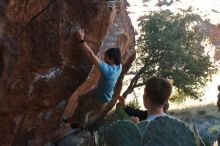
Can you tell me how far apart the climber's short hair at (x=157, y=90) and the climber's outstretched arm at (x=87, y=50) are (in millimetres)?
3169

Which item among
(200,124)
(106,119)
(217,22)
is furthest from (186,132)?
(217,22)

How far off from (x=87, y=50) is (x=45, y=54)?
1061 millimetres

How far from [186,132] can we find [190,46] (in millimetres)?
16172

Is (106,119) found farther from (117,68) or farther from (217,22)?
(217,22)

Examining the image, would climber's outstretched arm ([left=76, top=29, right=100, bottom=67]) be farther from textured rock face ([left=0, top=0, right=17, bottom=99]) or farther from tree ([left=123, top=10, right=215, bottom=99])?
tree ([left=123, top=10, right=215, bottom=99])

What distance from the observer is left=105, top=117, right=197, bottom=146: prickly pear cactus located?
324 cm

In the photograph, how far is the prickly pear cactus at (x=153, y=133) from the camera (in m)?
3.24

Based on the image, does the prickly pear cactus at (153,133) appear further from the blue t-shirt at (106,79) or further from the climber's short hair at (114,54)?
the climber's short hair at (114,54)

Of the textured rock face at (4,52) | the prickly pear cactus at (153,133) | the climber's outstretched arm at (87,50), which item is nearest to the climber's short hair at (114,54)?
the climber's outstretched arm at (87,50)

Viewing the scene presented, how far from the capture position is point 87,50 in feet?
24.0

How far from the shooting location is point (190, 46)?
19109mm

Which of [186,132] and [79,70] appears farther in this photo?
[79,70]

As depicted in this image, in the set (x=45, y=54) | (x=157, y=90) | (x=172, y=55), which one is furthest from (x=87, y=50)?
(x=172, y=55)

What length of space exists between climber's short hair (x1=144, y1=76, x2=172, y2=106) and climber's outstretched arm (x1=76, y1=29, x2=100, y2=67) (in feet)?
10.4
